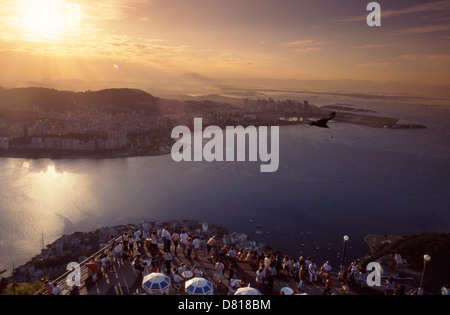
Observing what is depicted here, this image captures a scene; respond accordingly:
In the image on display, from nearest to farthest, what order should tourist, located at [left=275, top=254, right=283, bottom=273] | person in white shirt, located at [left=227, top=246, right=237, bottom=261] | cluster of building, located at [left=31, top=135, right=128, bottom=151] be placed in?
tourist, located at [left=275, top=254, right=283, bottom=273] → person in white shirt, located at [left=227, top=246, right=237, bottom=261] → cluster of building, located at [left=31, top=135, right=128, bottom=151]

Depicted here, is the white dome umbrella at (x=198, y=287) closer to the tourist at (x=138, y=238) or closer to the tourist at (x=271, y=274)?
the tourist at (x=271, y=274)

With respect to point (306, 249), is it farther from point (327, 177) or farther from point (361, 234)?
point (327, 177)

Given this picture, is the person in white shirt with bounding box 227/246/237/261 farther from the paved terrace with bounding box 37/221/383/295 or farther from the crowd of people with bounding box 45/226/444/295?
the paved terrace with bounding box 37/221/383/295

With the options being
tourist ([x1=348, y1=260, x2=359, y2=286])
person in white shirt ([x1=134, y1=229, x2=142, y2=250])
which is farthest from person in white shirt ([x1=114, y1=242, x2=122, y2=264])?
tourist ([x1=348, y1=260, x2=359, y2=286])

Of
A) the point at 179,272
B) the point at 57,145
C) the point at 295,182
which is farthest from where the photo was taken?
the point at 57,145

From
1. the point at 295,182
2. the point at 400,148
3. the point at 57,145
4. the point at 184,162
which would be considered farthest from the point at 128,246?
the point at 400,148

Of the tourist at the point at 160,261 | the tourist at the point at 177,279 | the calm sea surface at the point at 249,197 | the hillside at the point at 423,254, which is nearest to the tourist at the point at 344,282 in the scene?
the tourist at the point at 177,279
